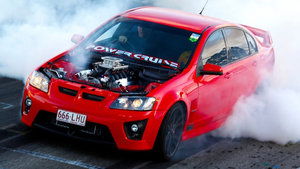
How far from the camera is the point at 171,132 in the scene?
329 inches

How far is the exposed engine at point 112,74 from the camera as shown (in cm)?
841

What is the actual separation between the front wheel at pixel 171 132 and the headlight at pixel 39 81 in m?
1.35

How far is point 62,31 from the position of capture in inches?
559

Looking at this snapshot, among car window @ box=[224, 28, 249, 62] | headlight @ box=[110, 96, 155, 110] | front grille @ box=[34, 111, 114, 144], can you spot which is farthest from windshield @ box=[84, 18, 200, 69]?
front grille @ box=[34, 111, 114, 144]

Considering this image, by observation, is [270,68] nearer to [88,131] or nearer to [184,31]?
[184,31]

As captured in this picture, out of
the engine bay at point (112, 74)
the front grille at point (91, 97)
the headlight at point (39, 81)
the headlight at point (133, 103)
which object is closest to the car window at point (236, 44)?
the engine bay at point (112, 74)

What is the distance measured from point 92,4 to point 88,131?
849 cm

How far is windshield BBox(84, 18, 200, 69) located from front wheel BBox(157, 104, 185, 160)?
2.39 ft

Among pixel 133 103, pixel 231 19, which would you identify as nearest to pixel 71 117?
pixel 133 103

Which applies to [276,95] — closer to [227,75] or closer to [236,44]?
[236,44]

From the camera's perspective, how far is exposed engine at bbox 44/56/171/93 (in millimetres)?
8414

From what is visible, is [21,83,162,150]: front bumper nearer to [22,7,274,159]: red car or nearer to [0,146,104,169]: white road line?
[22,7,274,159]: red car

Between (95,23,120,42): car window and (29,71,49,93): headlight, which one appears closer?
(29,71,49,93): headlight

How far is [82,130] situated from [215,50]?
7.59ft
